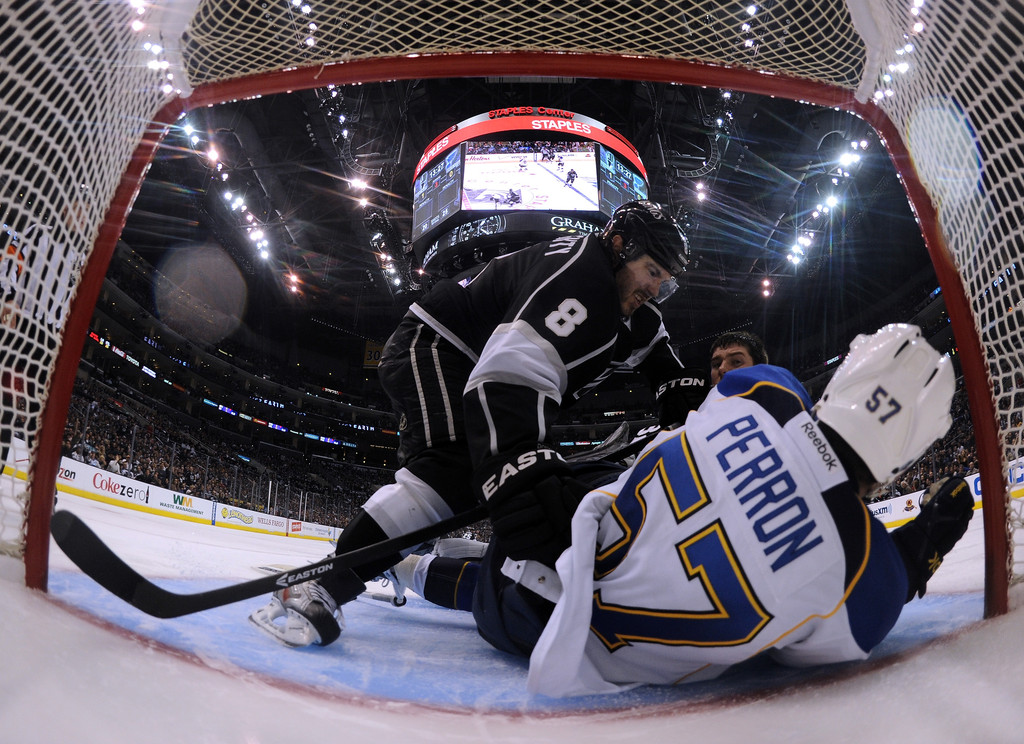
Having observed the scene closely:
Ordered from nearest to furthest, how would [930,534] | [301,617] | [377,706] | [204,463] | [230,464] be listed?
[377,706] < [930,534] < [301,617] < [204,463] < [230,464]

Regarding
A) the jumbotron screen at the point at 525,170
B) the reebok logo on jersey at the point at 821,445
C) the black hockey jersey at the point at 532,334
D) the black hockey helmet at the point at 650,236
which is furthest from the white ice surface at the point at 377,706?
the jumbotron screen at the point at 525,170

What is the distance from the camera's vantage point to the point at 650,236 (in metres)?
1.45

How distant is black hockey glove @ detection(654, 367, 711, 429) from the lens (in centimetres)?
204

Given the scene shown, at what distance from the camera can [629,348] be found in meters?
2.04

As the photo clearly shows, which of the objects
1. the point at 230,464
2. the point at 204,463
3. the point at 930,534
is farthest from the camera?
the point at 230,464

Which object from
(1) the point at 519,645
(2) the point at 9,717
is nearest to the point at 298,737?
(2) the point at 9,717

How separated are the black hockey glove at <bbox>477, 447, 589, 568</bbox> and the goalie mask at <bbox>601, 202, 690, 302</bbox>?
0.59 m

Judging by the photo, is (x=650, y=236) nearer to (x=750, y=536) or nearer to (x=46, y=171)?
(x=750, y=536)

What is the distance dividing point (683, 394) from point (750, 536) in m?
1.17

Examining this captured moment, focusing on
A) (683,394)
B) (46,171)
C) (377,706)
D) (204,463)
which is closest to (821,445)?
(377,706)

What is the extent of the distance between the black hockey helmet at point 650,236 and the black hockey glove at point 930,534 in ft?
2.33

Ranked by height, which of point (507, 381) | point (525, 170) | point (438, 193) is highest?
point (525, 170)

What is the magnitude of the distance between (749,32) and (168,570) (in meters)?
2.68

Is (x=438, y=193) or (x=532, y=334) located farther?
(x=438, y=193)
